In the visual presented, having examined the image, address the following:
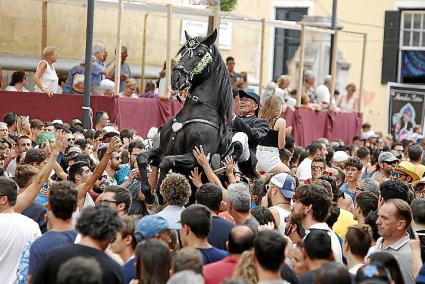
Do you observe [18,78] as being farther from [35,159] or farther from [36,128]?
[35,159]

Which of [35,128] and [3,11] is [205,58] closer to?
[35,128]

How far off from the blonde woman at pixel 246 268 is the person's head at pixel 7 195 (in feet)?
8.02

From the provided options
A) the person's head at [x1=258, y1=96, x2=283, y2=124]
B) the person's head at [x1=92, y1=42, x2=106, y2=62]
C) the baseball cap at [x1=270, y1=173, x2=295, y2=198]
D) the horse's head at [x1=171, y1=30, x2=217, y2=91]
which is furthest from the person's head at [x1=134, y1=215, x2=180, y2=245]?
the person's head at [x1=92, y1=42, x2=106, y2=62]

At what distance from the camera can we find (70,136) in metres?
15.2

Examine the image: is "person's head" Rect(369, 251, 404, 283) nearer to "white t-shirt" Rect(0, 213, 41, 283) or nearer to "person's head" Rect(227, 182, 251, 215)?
"person's head" Rect(227, 182, 251, 215)

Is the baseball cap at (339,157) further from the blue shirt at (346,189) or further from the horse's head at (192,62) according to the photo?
the horse's head at (192,62)

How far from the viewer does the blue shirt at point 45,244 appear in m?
8.13

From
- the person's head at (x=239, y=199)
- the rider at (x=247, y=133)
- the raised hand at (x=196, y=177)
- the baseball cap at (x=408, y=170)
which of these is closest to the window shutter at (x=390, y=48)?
the baseball cap at (x=408, y=170)

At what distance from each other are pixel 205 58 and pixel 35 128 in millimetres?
4761

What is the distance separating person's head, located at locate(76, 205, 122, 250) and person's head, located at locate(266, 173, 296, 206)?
352cm

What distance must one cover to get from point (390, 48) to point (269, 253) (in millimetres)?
29142

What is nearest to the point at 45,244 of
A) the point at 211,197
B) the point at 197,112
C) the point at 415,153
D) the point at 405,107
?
the point at 211,197

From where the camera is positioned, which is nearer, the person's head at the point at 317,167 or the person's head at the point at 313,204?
the person's head at the point at 313,204

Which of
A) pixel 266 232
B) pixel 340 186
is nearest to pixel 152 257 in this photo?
pixel 266 232
